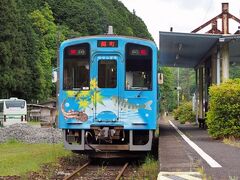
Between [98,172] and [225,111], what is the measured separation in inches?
238

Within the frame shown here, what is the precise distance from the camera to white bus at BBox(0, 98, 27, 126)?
41844mm

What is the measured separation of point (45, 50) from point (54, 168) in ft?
200

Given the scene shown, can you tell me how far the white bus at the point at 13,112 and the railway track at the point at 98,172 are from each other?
90.6 feet

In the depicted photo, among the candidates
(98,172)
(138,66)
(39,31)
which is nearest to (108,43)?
(138,66)

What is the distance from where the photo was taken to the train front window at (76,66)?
47.3 feet

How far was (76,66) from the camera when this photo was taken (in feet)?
47.8

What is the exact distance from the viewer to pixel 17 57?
5375 centimetres

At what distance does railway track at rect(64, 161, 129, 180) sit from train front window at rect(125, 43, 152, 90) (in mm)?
2336

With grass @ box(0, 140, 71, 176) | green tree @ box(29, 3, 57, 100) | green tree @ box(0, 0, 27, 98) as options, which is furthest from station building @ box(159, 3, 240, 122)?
green tree @ box(29, 3, 57, 100)

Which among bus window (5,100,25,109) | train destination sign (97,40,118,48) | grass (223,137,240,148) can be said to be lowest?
grass (223,137,240,148)

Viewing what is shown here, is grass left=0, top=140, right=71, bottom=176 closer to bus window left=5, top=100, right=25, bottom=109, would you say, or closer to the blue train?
the blue train

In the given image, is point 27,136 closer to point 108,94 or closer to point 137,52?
point 108,94

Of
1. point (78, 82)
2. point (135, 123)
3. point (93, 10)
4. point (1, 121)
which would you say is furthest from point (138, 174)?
point (93, 10)

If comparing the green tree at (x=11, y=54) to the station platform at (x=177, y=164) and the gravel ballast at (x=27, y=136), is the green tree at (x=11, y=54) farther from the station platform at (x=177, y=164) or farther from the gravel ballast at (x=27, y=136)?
the station platform at (x=177, y=164)
